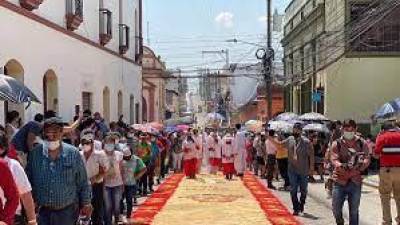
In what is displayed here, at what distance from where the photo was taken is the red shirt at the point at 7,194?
5766mm

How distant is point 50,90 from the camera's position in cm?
1909

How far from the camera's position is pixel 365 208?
15.2 m

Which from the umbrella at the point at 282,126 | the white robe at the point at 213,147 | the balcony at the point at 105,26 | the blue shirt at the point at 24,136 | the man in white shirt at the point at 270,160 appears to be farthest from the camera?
the white robe at the point at 213,147

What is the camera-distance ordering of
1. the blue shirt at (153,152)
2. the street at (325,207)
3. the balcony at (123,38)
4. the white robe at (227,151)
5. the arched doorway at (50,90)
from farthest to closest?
the balcony at (123,38) → the white robe at (227,151) → the blue shirt at (153,152) → the arched doorway at (50,90) → the street at (325,207)

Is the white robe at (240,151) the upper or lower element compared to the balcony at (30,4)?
lower

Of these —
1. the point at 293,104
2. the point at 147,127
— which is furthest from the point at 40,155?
the point at 293,104

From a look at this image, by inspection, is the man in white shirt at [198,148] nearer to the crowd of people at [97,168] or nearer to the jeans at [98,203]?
the crowd of people at [97,168]

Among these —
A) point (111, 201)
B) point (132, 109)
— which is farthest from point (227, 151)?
point (111, 201)

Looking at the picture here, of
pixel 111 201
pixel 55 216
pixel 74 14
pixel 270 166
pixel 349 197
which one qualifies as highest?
pixel 74 14

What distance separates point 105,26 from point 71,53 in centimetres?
465

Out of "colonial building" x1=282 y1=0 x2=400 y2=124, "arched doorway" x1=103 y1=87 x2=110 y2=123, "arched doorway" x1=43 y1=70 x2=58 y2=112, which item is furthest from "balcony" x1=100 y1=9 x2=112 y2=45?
"colonial building" x1=282 y1=0 x2=400 y2=124

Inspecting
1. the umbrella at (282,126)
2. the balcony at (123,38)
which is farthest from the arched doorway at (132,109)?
the umbrella at (282,126)

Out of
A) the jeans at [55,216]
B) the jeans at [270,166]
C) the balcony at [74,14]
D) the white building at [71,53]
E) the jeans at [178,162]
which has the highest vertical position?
the balcony at [74,14]

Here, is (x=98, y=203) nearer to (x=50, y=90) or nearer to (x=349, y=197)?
(x=349, y=197)
